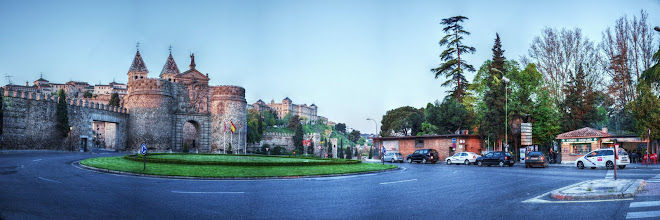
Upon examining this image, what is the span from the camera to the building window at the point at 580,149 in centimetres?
4000

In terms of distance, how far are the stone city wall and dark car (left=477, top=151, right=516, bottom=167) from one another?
135 feet

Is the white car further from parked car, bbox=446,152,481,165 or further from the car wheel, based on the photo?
parked car, bbox=446,152,481,165

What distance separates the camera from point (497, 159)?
35906 millimetres

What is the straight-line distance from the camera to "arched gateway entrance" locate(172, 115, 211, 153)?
205 ft

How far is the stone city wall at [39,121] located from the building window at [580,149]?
50.2 m

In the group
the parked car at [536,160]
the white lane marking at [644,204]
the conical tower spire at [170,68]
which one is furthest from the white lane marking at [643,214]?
the conical tower spire at [170,68]

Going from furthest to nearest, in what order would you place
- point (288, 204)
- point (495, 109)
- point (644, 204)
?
point (495, 109) → point (288, 204) → point (644, 204)

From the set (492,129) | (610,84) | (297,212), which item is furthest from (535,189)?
(610,84)

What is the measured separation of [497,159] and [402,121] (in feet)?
163

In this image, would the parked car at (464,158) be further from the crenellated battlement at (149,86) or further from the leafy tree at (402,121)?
the crenellated battlement at (149,86)

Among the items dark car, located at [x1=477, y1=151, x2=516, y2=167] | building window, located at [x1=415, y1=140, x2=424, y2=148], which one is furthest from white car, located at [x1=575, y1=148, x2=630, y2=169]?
building window, located at [x1=415, y1=140, x2=424, y2=148]

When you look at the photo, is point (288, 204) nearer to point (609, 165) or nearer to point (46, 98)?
point (609, 165)

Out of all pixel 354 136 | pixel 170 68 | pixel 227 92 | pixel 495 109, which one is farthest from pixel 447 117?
pixel 354 136

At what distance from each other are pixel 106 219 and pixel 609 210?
10689 millimetres
